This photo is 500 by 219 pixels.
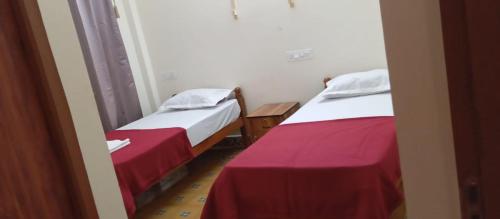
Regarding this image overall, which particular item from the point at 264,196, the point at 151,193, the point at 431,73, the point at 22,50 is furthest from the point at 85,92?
the point at 151,193

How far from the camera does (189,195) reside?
3.42 meters

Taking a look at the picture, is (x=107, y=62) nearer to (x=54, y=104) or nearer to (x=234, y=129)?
(x=234, y=129)

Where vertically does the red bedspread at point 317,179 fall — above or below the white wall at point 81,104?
below

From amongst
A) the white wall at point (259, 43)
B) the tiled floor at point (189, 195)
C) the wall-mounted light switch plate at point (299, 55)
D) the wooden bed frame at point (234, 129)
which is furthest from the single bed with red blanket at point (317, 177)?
the wall-mounted light switch plate at point (299, 55)

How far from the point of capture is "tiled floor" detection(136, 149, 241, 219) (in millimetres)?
3113

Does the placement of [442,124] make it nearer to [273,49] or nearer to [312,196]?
[312,196]

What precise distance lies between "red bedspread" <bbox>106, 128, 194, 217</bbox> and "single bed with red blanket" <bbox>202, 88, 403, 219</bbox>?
764 mm

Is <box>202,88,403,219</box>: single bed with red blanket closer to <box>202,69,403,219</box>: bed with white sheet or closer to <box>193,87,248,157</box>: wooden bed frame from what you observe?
<box>202,69,403,219</box>: bed with white sheet

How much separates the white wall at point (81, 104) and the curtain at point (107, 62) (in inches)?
106

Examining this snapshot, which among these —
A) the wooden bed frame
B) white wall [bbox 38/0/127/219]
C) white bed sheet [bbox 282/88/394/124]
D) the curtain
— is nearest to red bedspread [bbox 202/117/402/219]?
white bed sheet [bbox 282/88/394/124]

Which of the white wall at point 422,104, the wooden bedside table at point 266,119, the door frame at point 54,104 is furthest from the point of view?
the wooden bedside table at point 266,119

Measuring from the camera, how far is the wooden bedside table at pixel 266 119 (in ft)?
12.0

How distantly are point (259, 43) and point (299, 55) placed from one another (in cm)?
46

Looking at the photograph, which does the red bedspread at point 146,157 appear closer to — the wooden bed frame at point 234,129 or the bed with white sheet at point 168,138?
the bed with white sheet at point 168,138
